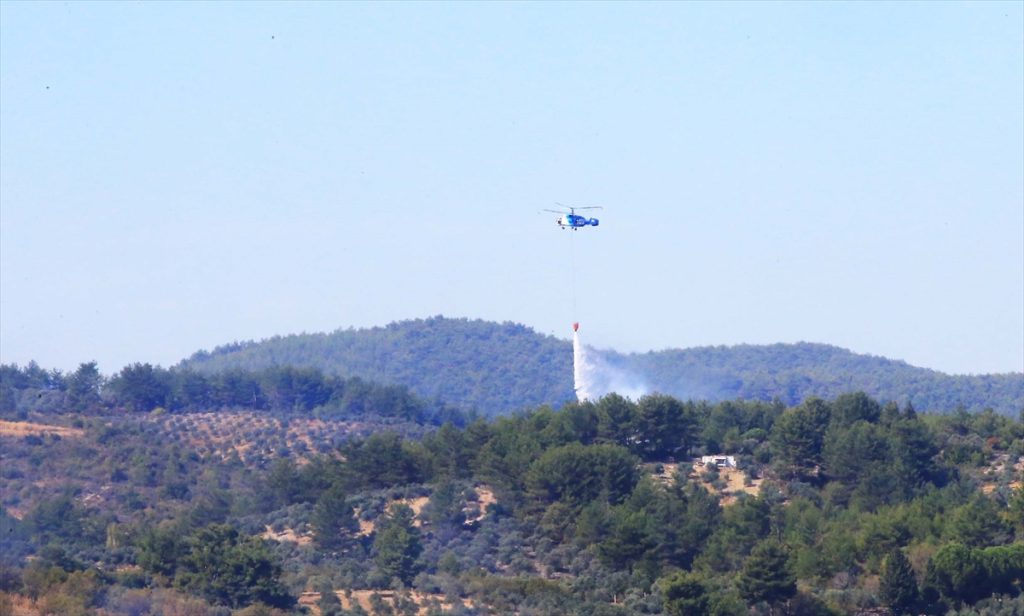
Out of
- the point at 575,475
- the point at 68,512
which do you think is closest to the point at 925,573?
the point at 575,475

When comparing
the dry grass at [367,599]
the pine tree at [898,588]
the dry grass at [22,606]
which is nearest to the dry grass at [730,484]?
the pine tree at [898,588]

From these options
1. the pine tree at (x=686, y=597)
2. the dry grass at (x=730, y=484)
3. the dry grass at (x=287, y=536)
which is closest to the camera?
the pine tree at (x=686, y=597)

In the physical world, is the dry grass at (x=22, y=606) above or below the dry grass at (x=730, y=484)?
below

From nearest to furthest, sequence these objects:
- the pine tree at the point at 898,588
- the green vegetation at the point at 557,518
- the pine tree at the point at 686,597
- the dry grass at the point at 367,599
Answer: the pine tree at the point at 686,597 < the dry grass at the point at 367,599 < the green vegetation at the point at 557,518 < the pine tree at the point at 898,588

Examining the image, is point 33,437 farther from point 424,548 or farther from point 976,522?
point 976,522

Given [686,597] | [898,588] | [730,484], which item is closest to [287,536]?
[730,484]

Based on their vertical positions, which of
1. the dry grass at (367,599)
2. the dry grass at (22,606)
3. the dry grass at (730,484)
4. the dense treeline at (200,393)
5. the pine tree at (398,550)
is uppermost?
the dense treeline at (200,393)

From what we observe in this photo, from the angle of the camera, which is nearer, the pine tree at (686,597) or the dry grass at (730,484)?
the pine tree at (686,597)

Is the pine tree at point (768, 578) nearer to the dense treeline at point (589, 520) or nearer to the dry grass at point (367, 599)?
the dense treeline at point (589, 520)
